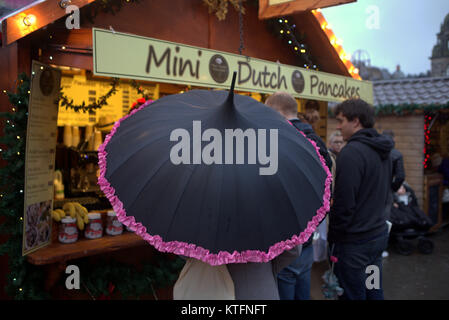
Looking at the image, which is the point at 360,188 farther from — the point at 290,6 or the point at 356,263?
the point at 290,6

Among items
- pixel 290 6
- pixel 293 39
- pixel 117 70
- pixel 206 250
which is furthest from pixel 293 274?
pixel 293 39

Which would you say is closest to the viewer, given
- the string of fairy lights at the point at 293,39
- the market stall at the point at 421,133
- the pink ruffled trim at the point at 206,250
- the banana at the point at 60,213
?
the pink ruffled trim at the point at 206,250

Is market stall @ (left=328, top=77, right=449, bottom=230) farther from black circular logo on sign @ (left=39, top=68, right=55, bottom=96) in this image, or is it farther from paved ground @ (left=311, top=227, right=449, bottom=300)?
black circular logo on sign @ (left=39, top=68, right=55, bottom=96)

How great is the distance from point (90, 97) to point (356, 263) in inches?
178

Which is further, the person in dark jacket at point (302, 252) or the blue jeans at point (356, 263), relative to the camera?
the blue jeans at point (356, 263)

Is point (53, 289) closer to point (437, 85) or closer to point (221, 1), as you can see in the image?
point (221, 1)

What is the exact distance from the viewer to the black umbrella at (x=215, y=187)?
133cm

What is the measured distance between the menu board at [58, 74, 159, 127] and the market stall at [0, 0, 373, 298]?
0.05 ft

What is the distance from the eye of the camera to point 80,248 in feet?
10.5

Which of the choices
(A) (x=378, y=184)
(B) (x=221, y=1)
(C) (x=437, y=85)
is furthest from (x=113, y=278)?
(C) (x=437, y=85)

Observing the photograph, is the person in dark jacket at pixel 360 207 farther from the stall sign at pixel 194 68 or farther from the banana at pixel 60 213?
the banana at pixel 60 213

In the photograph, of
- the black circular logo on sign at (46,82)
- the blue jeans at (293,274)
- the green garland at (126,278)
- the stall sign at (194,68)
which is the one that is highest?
the stall sign at (194,68)

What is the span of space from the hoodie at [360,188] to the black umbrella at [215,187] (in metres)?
1.35

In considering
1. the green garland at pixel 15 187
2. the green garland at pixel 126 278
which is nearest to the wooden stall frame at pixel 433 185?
A: the green garland at pixel 126 278
